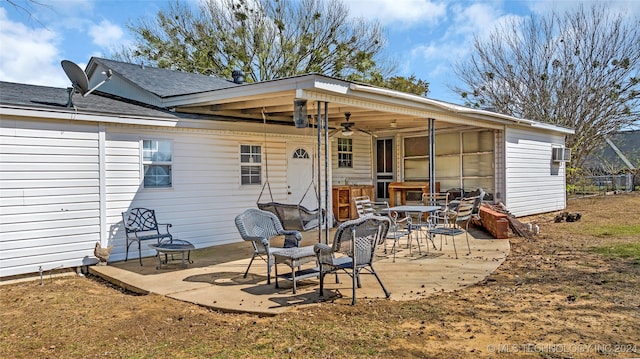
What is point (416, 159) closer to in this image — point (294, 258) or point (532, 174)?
point (532, 174)

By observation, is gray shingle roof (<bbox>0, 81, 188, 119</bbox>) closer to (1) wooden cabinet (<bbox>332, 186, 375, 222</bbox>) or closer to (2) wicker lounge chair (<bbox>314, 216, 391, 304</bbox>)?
(2) wicker lounge chair (<bbox>314, 216, 391, 304</bbox>)

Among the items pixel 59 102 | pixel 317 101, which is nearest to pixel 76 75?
pixel 59 102

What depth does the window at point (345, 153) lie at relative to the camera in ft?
39.6

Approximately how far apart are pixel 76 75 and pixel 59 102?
484mm

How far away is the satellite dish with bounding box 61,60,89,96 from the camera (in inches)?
269

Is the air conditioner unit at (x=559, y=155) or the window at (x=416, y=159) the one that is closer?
the window at (x=416, y=159)

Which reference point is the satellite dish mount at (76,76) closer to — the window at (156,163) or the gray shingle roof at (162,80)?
the window at (156,163)

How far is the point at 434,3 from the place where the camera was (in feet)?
40.3

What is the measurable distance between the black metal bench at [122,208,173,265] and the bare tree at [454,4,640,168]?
18301mm

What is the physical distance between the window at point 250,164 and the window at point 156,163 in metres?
1.48

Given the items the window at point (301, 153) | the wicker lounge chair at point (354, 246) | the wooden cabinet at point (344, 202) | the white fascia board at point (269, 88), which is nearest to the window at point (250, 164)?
the window at point (301, 153)

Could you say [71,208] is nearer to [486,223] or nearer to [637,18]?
[486,223]

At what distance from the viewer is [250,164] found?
340 inches

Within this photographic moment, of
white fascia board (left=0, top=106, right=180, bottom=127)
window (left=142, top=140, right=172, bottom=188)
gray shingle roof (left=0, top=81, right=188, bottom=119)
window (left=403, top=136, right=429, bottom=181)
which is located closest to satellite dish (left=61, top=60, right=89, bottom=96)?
gray shingle roof (left=0, top=81, right=188, bottom=119)
